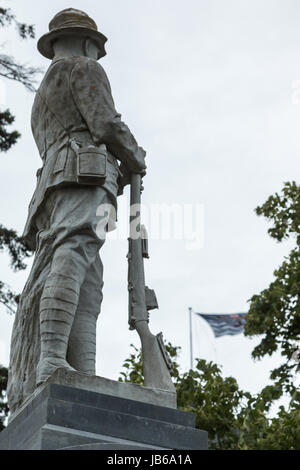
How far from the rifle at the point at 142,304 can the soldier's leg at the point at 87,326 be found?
0.98 ft

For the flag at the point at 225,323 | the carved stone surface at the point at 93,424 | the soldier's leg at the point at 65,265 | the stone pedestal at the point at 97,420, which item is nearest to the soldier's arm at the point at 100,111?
the soldier's leg at the point at 65,265

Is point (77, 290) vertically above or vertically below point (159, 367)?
above

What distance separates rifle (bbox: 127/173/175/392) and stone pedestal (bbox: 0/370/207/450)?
288 millimetres

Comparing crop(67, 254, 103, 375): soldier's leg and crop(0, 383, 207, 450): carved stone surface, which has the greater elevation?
crop(67, 254, 103, 375): soldier's leg

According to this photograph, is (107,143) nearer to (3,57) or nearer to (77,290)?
(77,290)

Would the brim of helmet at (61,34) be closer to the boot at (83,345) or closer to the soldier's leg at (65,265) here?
the soldier's leg at (65,265)

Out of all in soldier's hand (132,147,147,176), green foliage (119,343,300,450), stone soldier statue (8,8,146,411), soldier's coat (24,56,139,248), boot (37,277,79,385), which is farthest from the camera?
green foliage (119,343,300,450)

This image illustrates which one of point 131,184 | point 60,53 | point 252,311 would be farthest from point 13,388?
point 252,311

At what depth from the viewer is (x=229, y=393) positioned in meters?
16.6

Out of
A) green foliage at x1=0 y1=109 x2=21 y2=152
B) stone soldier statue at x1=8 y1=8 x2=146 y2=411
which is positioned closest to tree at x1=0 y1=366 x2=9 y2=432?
green foliage at x1=0 y1=109 x2=21 y2=152

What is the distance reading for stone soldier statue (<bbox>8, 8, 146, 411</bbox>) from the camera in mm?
7309

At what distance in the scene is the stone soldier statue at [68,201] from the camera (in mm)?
7309

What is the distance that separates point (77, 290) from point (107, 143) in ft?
4.79

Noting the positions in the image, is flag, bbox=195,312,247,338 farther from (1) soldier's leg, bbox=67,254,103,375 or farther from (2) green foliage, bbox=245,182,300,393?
(1) soldier's leg, bbox=67,254,103,375
